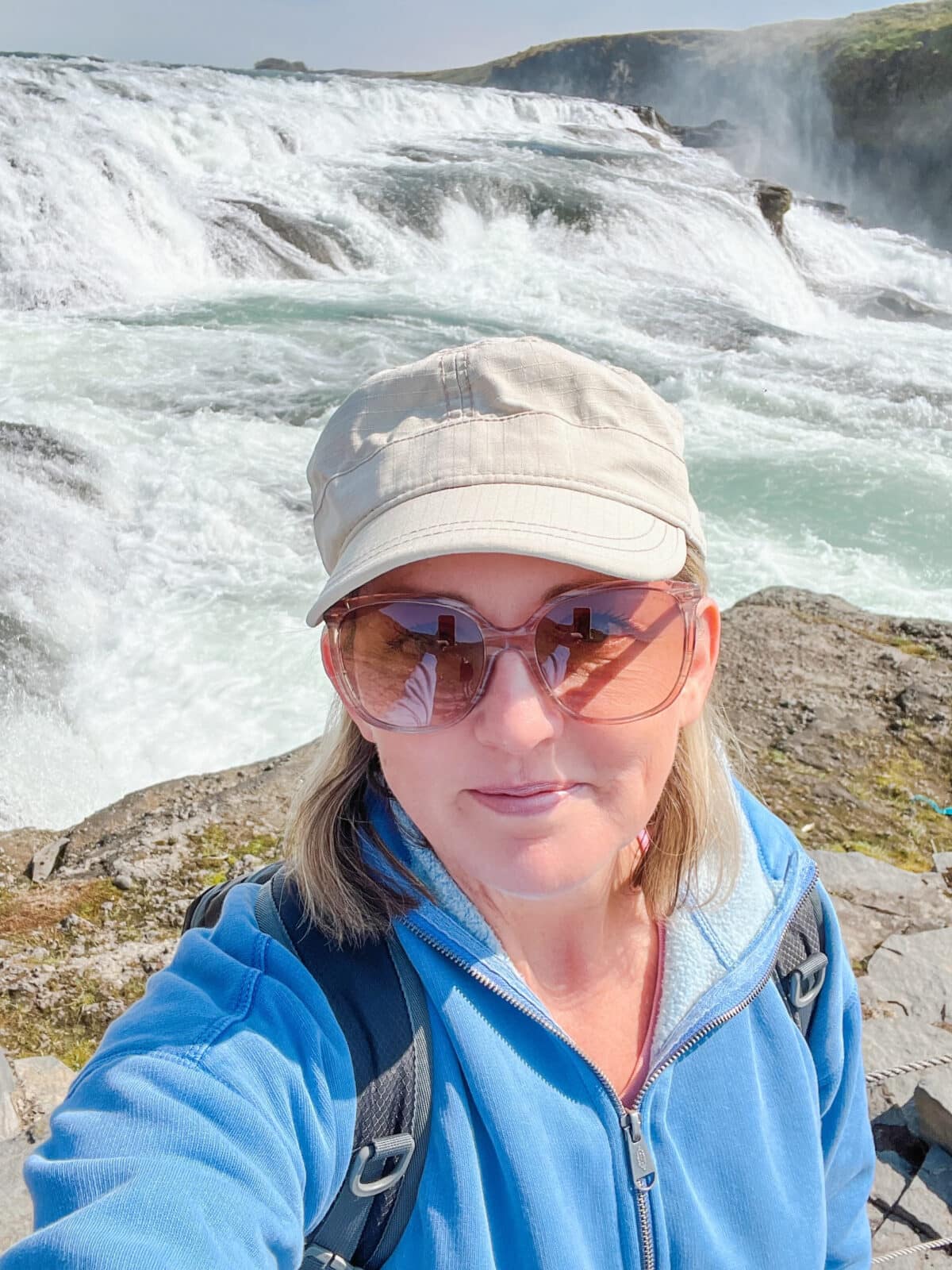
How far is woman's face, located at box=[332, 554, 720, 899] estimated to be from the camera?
1.12 m

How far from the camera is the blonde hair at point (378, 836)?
1189mm

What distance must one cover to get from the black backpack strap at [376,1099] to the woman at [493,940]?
0.7 inches

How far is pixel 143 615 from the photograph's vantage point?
21.4ft

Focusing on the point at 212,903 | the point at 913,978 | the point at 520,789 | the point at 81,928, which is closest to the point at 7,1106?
the point at 81,928

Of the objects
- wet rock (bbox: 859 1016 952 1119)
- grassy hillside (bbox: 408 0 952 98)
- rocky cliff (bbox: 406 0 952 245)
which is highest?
grassy hillside (bbox: 408 0 952 98)

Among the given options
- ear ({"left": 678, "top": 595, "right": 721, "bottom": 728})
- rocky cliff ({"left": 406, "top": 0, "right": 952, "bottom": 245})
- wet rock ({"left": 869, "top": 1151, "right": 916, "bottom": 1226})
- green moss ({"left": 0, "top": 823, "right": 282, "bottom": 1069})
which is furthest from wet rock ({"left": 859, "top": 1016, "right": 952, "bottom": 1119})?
rocky cliff ({"left": 406, "top": 0, "right": 952, "bottom": 245})

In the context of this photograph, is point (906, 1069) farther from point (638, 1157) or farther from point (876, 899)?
point (638, 1157)

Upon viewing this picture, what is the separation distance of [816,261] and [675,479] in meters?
23.6

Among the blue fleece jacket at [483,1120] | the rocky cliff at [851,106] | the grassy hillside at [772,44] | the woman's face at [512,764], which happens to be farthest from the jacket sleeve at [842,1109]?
the grassy hillside at [772,44]

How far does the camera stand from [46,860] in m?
3.92

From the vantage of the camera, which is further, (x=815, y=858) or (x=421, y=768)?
(x=815, y=858)

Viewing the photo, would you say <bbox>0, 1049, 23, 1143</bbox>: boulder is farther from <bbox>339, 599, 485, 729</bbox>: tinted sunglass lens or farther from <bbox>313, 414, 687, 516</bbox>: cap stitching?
<bbox>313, 414, 687, 516</bbox>: cap stitching

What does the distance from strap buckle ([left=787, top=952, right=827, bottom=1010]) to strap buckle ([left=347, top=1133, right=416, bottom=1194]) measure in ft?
1.97

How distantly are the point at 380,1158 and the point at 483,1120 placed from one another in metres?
0.13
